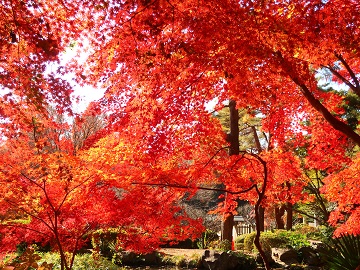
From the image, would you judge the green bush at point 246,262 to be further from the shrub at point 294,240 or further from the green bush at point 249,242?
the green bush at point 249,242

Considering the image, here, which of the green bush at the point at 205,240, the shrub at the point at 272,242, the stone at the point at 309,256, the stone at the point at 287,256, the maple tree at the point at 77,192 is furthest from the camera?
the green bush at the point at 205,240

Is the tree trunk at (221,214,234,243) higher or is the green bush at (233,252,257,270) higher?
the tree trunk at (221,214,234,243)

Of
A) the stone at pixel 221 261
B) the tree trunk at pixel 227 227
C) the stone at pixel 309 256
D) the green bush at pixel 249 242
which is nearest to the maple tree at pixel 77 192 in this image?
the stone at pixel 221 261

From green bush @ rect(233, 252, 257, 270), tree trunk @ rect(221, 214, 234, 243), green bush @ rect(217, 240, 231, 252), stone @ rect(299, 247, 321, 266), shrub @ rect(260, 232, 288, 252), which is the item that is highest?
→ tree trunk @ rect(221, 214, 234, 243)

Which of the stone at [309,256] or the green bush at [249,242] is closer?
the stone at [309,256]

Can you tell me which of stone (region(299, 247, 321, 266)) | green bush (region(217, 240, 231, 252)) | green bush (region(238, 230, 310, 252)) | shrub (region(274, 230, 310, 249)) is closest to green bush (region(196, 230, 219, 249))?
green bush (region(238, 230, 310, 252))

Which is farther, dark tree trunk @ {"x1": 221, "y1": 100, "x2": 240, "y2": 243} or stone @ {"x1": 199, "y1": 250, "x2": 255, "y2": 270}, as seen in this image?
dark tree trunk @ {"x1": 221, "y1": 100, "x2": 240, "y2": 243}

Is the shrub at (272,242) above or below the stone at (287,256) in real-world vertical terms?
above

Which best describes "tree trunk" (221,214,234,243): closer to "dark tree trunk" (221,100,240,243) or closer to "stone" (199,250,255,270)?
"dark tree trunk" (221,100,240,243)

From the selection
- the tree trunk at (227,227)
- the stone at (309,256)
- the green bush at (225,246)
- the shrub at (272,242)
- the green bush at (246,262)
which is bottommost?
the green bush at (246,262)

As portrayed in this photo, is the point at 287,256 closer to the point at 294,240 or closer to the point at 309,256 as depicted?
the point at 309,256

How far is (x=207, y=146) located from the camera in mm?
10000

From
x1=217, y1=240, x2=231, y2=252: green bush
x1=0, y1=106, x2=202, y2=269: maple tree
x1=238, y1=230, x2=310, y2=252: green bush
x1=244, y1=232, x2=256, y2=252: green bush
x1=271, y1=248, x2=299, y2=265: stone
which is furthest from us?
x1=244, y1=232, x2=256, y2=252: green bush

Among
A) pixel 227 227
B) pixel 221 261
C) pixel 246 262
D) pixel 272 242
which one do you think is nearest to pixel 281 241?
pixel 272 242
